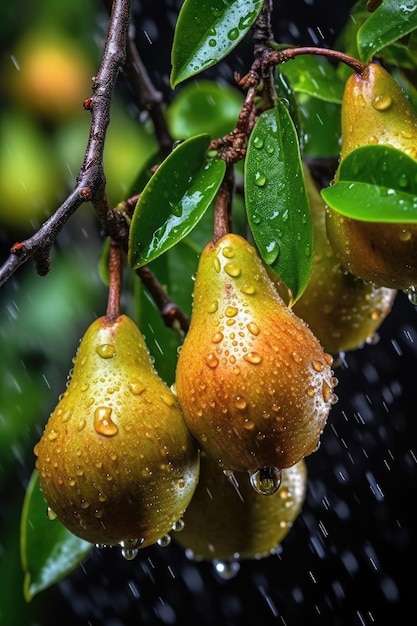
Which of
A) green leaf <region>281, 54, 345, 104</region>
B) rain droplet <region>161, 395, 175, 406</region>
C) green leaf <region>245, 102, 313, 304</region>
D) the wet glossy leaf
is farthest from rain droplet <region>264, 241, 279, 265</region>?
the wet glossy leaf

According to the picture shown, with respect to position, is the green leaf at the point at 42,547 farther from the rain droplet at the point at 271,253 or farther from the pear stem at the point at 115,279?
the rain droplet at the point at 271,253

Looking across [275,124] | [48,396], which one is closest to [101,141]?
[275,124]

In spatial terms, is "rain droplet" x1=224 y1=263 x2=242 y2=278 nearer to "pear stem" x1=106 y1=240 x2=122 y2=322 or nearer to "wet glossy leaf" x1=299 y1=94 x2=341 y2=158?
"pear stem" x1=106 y1=240 x2=122 y2=322

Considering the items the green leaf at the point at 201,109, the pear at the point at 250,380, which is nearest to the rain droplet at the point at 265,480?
the pear at the point at 250,380

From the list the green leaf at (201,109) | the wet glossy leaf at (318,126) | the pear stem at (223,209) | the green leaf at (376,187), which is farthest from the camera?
the green leaf at (201,109)

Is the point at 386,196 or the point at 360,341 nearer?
the point at 386,196

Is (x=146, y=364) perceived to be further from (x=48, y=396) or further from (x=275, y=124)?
(x=48, y=396)
